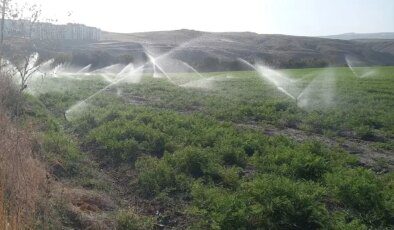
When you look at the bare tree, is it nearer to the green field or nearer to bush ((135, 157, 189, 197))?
the green field

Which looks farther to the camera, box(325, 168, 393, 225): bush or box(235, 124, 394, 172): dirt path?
box(235, 124, 394, 172): dirt path

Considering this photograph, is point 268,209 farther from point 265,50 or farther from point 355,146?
point 265,50

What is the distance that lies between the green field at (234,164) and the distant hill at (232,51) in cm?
4029

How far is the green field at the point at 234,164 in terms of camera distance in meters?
6.46

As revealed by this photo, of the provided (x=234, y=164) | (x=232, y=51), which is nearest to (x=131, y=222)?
(x=234, y=164)

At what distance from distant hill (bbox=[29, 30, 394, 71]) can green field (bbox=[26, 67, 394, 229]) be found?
40.3 m

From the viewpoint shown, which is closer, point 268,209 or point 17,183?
point 17,183

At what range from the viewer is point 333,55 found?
87.9 m

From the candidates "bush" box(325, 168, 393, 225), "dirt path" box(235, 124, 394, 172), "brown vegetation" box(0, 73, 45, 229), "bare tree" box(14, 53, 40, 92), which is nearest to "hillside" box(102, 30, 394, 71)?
"bare tree" box(14, 53, 40, 92)

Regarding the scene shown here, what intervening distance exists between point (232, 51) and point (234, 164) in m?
75.4

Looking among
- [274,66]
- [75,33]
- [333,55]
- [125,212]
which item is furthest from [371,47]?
[125,212]

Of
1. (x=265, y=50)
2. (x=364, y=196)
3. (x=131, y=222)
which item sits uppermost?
(x=265, y=50)

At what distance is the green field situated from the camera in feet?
21.2

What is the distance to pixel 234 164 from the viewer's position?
945 cm
